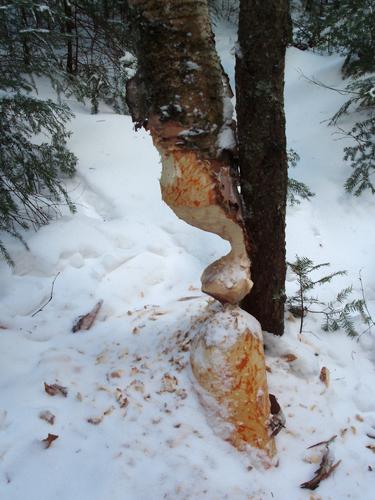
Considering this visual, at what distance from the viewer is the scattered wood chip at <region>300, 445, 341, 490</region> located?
6.11 feet

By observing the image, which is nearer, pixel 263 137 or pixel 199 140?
pixel 199 140

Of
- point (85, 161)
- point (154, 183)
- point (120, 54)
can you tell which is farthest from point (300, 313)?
point (120, 54)

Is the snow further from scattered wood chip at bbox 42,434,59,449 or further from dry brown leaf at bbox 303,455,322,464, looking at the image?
scattered wood chip at bbox 42,434,59,449

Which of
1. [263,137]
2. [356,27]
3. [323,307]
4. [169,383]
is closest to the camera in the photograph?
[263,137]

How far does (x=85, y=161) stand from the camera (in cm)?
485

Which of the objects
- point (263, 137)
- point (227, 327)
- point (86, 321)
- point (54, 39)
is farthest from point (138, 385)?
point (54, 39)

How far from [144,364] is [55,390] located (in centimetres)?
53

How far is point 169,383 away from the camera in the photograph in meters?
2.19

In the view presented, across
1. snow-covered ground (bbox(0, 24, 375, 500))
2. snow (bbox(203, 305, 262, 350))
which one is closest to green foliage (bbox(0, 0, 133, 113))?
snow-covered ground (bbox(0, 24, 375, 500))

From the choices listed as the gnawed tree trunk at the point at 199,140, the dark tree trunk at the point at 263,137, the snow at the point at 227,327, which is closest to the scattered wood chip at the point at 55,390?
the gnawed tree trunk at the point at 199,140

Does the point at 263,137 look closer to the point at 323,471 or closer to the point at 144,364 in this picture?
the point at 144,364

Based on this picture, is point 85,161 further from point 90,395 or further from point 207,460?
point 207,460

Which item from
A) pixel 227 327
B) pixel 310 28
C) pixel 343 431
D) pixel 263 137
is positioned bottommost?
pixel 343 431

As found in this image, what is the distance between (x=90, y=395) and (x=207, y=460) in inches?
29.0
